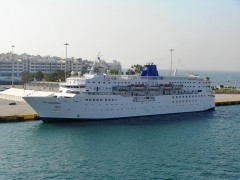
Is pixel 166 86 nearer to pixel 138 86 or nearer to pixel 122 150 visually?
pixel 138 86

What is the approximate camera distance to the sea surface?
15547mm

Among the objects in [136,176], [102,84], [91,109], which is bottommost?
[136,176]

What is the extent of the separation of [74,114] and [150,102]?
725 cm

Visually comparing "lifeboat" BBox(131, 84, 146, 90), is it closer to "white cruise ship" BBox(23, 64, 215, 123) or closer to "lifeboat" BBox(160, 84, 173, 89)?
"white cruise ship" BBox(23, 64, 215, 123)

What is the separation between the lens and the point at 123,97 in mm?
29484

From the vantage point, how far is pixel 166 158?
17719mm

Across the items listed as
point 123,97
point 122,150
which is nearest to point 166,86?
point 123,97

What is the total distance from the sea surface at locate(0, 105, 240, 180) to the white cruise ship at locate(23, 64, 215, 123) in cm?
108

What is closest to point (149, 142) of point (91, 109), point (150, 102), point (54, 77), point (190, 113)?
point (91, 109)

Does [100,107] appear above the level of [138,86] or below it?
below

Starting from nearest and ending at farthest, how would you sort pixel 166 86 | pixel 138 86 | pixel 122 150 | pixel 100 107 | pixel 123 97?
1. pixel 122 150
2. pixel 100 107
3. pixel 123 97
4. pixel 138 86
5. pixel 166 86

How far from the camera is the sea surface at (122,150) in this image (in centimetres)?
1555

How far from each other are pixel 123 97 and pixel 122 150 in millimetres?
10505

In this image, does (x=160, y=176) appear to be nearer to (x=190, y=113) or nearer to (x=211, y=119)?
(x=211, y=119)
